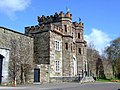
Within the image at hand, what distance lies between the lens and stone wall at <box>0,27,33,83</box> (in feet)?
104

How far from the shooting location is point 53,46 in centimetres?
3906

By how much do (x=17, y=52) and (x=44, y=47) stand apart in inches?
248

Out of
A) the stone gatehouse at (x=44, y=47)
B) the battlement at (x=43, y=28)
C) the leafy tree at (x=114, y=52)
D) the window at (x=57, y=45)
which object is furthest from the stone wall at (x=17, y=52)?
the leafy tree at (x=114, y=52)

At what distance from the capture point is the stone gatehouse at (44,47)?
3300cm

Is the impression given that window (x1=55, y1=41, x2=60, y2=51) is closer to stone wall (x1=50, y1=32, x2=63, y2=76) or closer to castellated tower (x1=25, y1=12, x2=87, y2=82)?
castellated tower (x1=25, y1=12, x2=87, y2=82)

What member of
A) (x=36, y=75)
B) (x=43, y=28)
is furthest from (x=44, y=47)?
(x=36, y=75)

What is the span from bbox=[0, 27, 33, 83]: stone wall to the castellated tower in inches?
82.0

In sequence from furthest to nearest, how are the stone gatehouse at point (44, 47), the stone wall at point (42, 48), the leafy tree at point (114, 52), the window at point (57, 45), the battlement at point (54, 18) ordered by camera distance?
the leafy tree at point (114, 52) → the battlement at point (54, 18) → the window at point (57, 45) → the stone wall at point (42, 48) → the stone gatehouse at point (44, 47)

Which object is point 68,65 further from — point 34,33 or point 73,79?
point 34,33

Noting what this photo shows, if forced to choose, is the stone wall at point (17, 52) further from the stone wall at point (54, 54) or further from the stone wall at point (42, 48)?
the stone wall at point (54, 54)

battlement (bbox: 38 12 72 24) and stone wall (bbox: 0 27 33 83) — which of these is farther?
battlement (bbox: 38 12 72 24)

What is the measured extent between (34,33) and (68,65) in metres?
7.81

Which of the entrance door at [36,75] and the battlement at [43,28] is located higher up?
the battlement at [43,28]

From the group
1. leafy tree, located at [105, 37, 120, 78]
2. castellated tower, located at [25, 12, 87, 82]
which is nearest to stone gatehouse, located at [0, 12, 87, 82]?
castellated tower, located at [25, 12, 87, 82]
